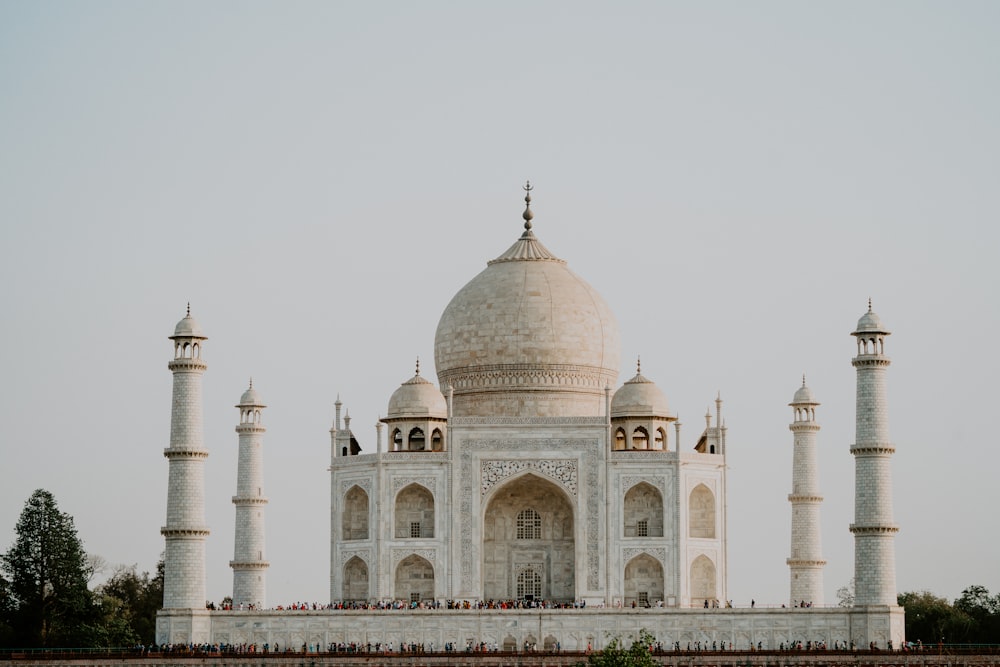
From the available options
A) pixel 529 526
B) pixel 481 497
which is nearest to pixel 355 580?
pixel 481 497

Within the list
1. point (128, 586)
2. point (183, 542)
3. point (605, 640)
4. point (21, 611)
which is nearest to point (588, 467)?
point (605, 640)

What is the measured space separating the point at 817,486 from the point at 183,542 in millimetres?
15623

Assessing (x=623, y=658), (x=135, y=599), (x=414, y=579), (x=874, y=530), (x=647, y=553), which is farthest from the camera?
(x=135, y=599)

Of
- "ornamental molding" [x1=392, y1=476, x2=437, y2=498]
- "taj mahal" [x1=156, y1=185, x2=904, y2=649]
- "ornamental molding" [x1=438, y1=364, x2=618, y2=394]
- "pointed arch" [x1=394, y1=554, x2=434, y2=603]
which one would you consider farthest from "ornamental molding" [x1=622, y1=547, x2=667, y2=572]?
"ornamental molding" [x1=438, y1=364, x2=618, y2=394]

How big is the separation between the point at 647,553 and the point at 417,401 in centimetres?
632

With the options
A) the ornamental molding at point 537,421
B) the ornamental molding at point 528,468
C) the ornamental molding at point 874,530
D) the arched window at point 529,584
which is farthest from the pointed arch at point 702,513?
the ornamental molding at point 874,530

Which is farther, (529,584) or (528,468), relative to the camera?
(529,584)

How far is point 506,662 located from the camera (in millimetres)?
38375

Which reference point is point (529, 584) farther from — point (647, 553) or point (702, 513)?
point (702, 513)

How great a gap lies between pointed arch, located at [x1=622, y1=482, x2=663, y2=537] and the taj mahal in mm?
45

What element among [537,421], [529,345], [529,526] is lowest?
[529,526]

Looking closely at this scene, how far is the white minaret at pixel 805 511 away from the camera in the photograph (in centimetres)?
4625

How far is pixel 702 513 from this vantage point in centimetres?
4409

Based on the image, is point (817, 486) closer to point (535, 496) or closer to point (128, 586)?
point (535, 496)
